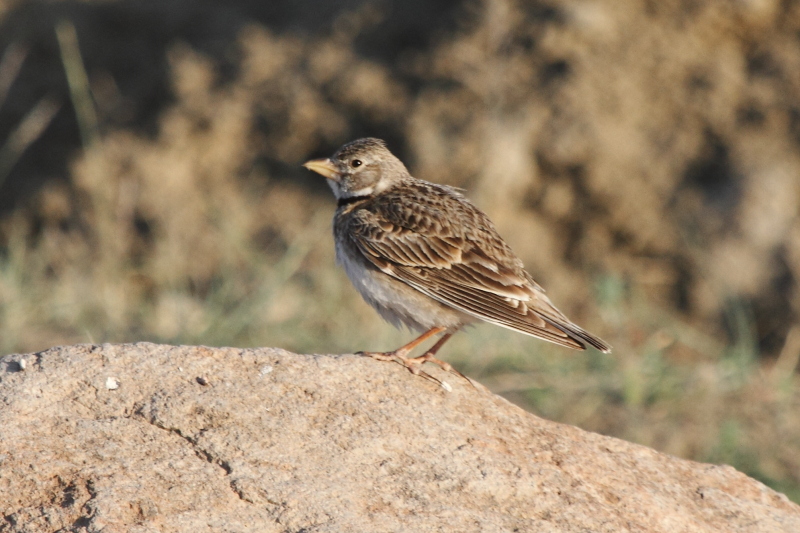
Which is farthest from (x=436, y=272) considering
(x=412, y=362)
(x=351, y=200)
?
(x=351, y=200)

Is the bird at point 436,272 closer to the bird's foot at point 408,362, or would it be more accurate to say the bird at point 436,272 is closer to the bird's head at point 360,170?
the bird's foot at point 408,362

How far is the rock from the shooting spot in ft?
10.9

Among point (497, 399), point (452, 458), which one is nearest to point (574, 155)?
point (497, 399)

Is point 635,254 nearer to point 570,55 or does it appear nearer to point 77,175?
point 570,55

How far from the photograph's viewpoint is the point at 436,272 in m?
4.99

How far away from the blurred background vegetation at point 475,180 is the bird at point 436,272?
1.94 m

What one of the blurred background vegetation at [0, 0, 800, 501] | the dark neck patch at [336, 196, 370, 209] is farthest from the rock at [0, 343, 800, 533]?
the blurred background vegetation at [0, 0, 800, 501]

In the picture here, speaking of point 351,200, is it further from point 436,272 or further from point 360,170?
point 436,272

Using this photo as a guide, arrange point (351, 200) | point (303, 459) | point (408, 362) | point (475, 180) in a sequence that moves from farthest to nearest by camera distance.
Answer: point (475, 180)
point (351, 200)
point (408, 362)
point (303, 459)

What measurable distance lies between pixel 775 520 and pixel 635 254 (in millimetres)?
4817

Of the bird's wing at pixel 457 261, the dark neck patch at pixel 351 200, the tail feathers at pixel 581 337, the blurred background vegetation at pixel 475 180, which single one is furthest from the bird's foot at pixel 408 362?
the blurred background vegetation at pixel 475 180

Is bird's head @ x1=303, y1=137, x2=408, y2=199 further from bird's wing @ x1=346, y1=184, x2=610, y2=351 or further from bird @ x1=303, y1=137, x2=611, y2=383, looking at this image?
bird's wing @ x1=346, y1=184, x2=610, y2=351

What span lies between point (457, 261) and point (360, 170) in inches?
41.4

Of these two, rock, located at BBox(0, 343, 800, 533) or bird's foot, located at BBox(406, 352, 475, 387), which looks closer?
rock, located at BBox(0, 343, 800, 533)
